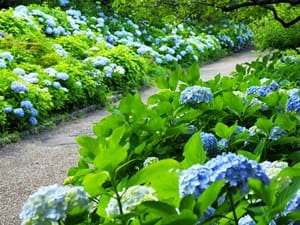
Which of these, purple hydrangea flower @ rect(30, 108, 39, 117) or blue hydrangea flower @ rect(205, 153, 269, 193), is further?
purple hydrangea flower @ rect(30, 108, 39, 117)

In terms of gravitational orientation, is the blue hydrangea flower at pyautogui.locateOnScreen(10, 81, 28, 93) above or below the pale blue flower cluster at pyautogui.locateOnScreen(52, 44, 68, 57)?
above

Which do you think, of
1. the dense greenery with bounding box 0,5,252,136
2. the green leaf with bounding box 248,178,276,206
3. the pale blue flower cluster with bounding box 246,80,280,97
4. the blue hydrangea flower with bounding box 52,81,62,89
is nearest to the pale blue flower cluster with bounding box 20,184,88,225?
the green leaf with bounding box 248,178,276,206

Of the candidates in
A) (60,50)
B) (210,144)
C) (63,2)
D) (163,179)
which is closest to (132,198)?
(163,179)

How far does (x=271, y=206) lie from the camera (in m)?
1.18

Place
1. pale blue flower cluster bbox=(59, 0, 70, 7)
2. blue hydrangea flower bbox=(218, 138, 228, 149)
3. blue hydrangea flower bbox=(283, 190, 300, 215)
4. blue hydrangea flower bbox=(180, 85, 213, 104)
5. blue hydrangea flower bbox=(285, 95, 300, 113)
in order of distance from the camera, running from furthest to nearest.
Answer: pale blue flower cluster bbox=(59, 0, 70, 7) → blue hydrangea flower bbox=(180, 85, 213, 104) → blue hydrangea flower bbox=(285, 95, 300, 113) → blue hydrangea flower bbox=(218, 138, 228, 149) → blue hydrangea flower bbox=(283, 190, 300, 215)

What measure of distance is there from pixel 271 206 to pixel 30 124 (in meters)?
6.55

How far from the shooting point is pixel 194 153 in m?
1.44

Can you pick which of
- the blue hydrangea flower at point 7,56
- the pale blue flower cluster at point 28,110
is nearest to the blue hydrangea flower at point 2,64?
the blue hydrangea flower at point 7,56

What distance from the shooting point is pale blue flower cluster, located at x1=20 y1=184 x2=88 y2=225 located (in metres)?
1.25

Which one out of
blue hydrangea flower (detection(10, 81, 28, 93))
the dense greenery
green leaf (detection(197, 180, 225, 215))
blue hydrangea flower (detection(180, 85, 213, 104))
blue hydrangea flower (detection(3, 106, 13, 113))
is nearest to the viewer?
green leaf (detection(197, 180, 225, 215))

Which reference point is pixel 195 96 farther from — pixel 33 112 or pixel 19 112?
pixel 33 112

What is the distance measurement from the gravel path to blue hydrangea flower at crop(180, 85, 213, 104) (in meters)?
2.47

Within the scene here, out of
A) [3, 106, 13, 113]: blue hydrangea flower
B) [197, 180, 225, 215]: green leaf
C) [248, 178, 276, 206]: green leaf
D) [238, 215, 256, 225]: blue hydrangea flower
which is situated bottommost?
[3, 106, 13, 113]: blue hydrangea flower

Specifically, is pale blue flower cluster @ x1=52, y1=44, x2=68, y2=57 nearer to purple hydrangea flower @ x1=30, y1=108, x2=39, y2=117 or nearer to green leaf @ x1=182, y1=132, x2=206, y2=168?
purple hydrangea flower @ x1=30, y1=108, x2=39, y2=117
